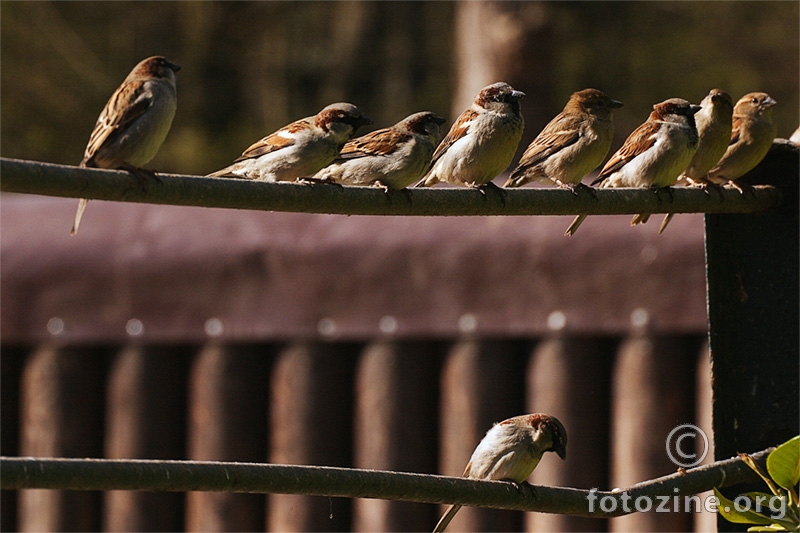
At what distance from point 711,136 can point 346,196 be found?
8.03 ft

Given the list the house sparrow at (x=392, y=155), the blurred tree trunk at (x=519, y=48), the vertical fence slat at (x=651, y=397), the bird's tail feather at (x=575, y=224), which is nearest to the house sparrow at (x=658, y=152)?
the bird's tail feather at (x=575, y=224)

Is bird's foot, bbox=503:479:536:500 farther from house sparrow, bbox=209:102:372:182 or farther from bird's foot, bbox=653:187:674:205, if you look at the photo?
house sparrow, bbox=209:102:372:182

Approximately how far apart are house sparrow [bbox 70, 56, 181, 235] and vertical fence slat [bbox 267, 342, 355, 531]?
2.64m

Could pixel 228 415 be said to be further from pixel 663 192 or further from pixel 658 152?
pixel 663 192

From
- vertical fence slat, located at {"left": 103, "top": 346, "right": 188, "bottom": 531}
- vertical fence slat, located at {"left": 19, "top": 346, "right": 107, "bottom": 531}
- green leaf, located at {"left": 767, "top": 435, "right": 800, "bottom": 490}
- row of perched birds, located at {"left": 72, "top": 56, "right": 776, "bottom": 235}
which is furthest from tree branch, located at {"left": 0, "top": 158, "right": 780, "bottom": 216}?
vertical fence slat, located at {"left": 19, "top": 346, "right": 107, "bottom": 531}

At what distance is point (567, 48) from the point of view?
17547 millimetres

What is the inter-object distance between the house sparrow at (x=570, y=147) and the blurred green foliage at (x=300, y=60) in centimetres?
1194

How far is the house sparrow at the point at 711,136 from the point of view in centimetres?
467

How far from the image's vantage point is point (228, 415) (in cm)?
645

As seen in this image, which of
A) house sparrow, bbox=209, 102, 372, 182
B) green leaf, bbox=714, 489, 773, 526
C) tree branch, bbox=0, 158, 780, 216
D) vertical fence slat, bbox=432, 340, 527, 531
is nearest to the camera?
tree branch, bbox=0, 158, 780, 216

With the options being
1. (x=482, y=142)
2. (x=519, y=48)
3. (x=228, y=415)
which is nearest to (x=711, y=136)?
(x=482, y=142)

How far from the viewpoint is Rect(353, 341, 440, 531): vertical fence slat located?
6316 mm

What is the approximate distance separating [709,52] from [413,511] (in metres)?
13.6

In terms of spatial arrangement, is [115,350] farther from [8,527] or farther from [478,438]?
[478,438]
